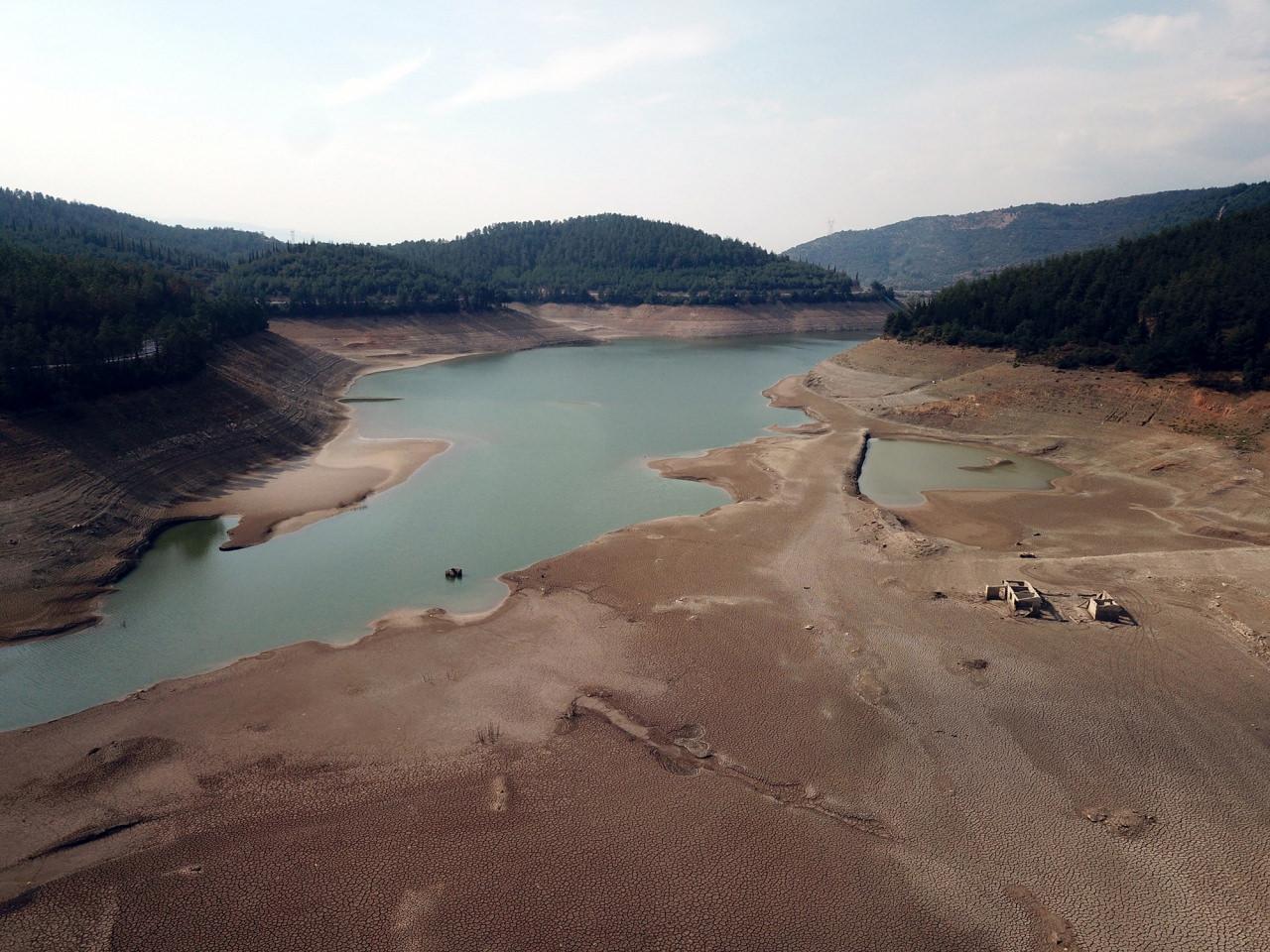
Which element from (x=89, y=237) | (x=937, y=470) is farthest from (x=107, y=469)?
(x=89, y=237)

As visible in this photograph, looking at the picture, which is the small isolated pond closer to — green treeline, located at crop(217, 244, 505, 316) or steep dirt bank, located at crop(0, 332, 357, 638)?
steep dirt bank, located at crop(0, 332, 357, 638)

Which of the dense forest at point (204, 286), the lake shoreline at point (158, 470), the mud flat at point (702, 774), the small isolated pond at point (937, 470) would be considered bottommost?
the mud flat at point (702, 774)

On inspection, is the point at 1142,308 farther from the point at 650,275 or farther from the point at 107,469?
the point at 650,275

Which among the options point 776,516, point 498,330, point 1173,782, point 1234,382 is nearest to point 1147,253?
point 1234,382

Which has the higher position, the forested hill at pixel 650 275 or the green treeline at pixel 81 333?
the forested hill at pixel 650 275

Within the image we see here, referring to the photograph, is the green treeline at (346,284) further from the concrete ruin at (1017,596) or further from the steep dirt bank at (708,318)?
the concrete ruin at (1017,596)

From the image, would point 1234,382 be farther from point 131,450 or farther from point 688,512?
point 131,450

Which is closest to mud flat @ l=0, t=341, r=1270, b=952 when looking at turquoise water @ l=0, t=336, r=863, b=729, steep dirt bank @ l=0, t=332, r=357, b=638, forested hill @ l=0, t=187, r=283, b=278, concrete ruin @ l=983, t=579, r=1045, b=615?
concrete ruin @ l=983, t=579, r=1045, b=615

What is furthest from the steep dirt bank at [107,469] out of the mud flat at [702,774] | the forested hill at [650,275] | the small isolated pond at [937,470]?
the forested hill at [650,275]
